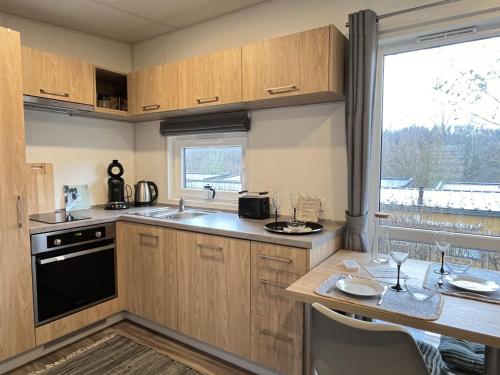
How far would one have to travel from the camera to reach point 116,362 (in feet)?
7.17

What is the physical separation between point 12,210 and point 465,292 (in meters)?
2.43

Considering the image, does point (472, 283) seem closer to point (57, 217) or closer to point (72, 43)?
point (57, 217)

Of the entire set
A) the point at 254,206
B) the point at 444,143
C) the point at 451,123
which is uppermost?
the point at 451,123

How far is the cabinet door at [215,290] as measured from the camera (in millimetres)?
2006

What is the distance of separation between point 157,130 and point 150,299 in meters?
1.56

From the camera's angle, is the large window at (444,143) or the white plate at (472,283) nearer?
the white plate at (472,283)

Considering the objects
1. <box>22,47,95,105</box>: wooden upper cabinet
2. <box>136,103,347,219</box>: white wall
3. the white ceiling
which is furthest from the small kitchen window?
the white ceiling

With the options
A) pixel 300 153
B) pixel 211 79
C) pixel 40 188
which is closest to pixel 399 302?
pixel 300 153

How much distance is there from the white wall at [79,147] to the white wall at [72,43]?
0.54 meters

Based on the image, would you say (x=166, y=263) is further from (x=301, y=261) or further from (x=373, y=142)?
(x=373, y=142)

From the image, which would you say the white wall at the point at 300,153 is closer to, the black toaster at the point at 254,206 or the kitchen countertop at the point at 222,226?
the black toaster at the point at 254,206

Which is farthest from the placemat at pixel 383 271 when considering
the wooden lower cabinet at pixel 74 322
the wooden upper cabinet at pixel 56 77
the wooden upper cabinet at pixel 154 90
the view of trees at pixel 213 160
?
the wooden upper cabinet at pixel 56 77

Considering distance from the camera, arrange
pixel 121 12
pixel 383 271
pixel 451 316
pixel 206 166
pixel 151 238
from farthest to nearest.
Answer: pixel 206 166, pixel 121 12, pixel 151 238, pixel 383 271, pixel 451 316

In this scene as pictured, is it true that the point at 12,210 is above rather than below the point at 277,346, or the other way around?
above
